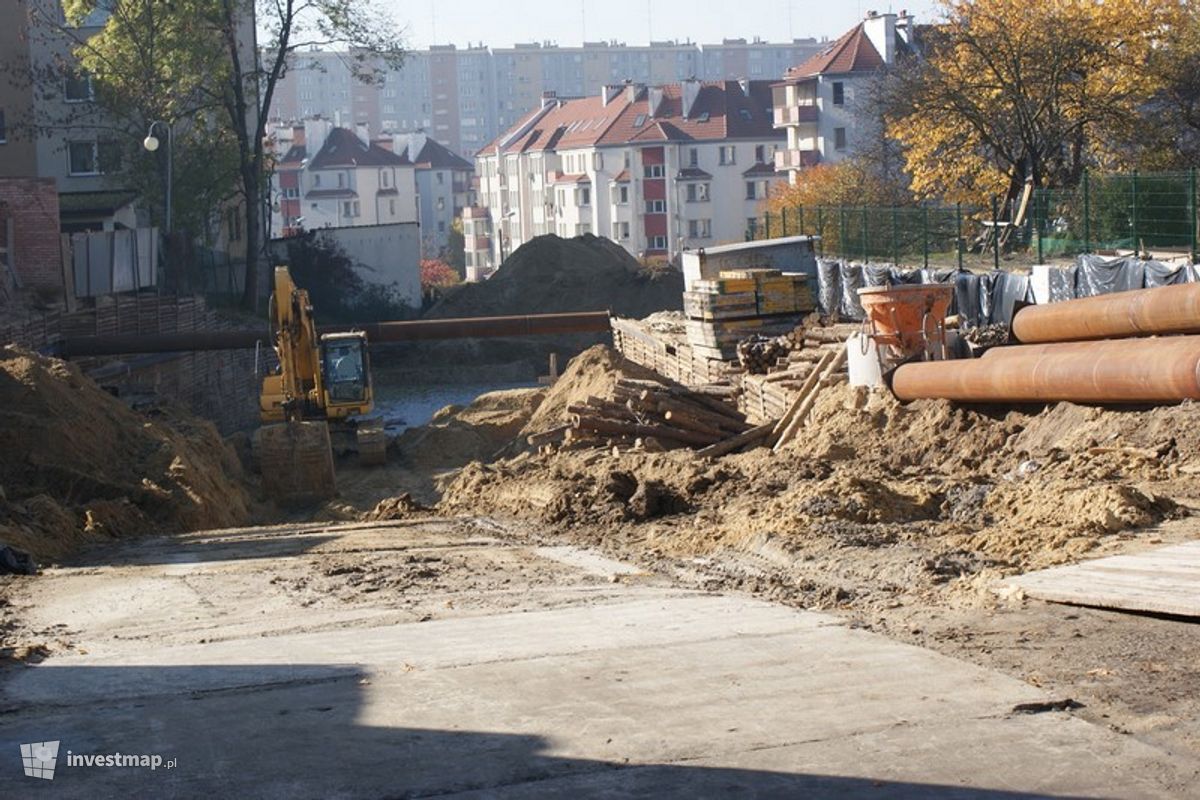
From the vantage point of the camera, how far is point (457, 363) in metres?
55.4

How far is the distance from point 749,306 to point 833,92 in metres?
63.1

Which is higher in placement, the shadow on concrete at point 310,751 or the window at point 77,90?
the window at point 77,90

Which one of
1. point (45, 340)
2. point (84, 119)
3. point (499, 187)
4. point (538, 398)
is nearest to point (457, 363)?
point (84, 119)

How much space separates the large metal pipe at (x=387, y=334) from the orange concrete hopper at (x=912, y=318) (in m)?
13.7

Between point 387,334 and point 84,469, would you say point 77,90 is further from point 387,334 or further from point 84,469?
point 84,469

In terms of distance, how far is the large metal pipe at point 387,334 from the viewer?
109ft

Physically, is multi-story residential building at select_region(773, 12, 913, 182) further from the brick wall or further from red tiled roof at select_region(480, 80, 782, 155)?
the brick wall

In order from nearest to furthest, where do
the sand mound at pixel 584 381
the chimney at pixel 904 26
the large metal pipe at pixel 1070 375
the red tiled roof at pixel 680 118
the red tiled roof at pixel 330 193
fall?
the large metal pipe at pixel 1070 375
the sand mound at pixel 584 381
the chimney at pixel 904 26
the red tiled roof at pixel 680 118
the red tiled roof at pixel 330 193

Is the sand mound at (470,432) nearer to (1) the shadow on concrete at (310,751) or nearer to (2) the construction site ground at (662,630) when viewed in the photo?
(2) the construction site ground at (662,630)

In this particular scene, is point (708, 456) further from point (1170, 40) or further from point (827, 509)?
point (1170, 40)

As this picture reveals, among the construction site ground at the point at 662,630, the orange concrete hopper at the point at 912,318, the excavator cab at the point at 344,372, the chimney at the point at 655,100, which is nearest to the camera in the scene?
the construction site ground at the point at 662,630

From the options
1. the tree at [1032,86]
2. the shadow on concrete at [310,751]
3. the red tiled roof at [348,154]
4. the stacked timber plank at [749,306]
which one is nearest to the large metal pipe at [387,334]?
the stacked timber plank at [749,306]

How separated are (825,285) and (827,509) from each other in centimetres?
2013

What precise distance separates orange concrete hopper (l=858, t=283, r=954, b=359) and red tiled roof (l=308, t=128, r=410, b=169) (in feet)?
376
